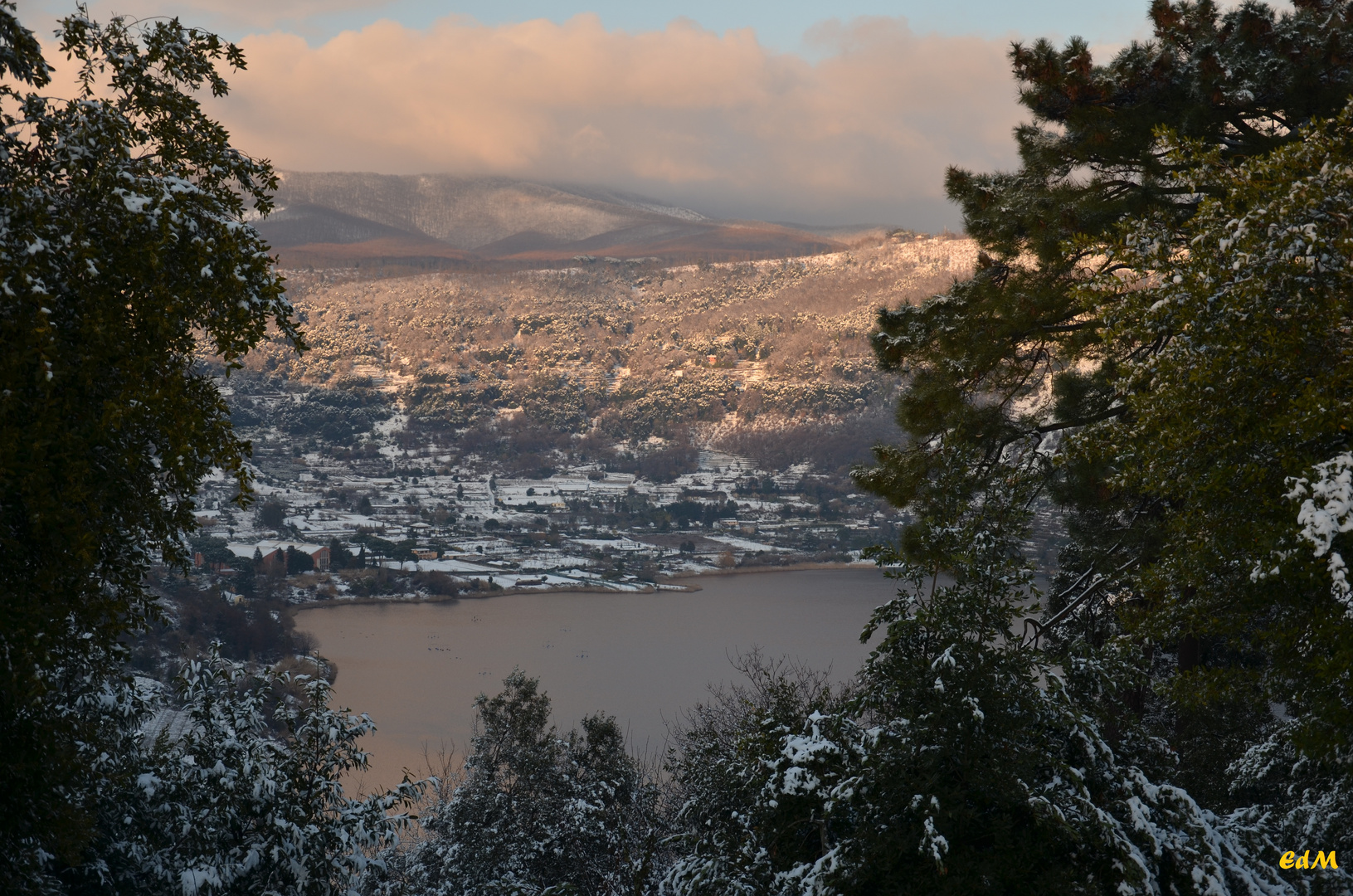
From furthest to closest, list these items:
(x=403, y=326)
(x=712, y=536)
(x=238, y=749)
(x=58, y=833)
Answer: (x=403, y=326)
(x=712, y=536)
(x=238, y=749)
(x=58, y=833)

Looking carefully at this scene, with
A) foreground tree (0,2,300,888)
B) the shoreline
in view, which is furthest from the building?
foreground tree (0,2,300,888)

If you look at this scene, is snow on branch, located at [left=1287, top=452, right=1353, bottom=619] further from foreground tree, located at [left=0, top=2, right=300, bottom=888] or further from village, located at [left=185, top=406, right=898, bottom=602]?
village, located at [left=185, top=406, right=898, bottom=602]

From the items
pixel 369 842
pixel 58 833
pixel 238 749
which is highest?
pixel 58 833

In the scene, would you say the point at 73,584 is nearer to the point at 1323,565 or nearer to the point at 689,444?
the point at 1323,565

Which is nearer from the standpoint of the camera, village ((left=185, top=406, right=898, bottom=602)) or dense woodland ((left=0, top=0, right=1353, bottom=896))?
dense woodland ((left=0, top=0, right=1353, bottom=896))

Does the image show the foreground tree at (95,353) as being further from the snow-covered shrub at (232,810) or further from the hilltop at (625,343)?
the hilltop at (625,343)

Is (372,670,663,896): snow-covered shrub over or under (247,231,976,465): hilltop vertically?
under

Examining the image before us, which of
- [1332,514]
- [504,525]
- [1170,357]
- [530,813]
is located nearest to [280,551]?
[504,525]

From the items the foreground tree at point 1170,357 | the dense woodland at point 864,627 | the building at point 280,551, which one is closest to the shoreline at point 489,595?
the building at point 280,551

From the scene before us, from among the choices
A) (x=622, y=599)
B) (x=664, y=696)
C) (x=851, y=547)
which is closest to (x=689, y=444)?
(x=851, y=547)
